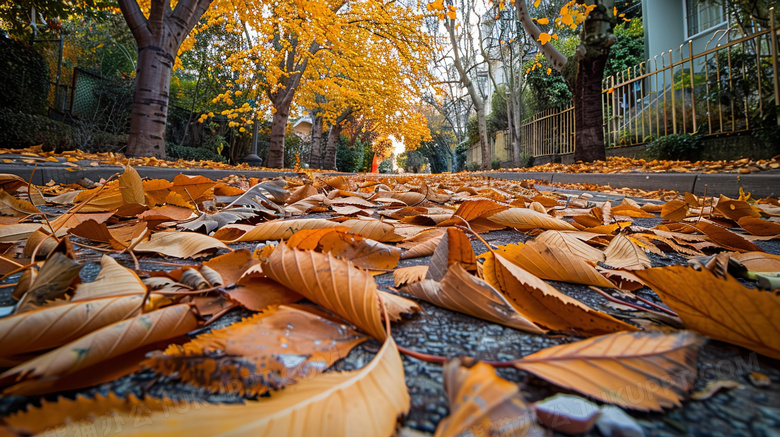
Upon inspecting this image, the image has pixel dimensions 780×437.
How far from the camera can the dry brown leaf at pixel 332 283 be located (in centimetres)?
49

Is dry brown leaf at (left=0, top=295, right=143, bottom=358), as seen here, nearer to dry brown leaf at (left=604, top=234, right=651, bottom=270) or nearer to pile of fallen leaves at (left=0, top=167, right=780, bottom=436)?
pile of fallen leaves at (left=0, top=167, right=780, bottom=436)

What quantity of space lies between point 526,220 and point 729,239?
56 centimetres

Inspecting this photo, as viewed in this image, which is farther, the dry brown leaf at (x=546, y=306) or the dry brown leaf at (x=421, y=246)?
the dry brown leaf at (x=421, y=246)

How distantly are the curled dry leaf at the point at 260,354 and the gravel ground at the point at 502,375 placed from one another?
15 mm

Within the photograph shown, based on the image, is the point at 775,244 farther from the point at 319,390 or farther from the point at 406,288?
the point at 319,390

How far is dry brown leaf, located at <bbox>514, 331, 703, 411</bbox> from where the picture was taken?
361 mm

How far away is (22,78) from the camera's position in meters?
7.85

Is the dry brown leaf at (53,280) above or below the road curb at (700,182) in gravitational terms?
below

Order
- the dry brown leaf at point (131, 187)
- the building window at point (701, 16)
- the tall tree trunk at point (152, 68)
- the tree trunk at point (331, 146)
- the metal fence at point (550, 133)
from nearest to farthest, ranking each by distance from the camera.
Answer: the dry brown leaf at point (131, 187)
the tall tree trunk at point (152, 68)
the building window at point (701, 16)
the metal fence at point (550, 133)
the tree trunk at point (331, 146)

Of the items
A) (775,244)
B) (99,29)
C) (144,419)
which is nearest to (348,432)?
(144,419)

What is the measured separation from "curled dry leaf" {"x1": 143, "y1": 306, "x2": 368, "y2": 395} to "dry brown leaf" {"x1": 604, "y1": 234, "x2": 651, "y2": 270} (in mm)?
663

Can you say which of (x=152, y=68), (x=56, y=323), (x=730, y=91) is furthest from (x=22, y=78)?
(x=730, y=91)

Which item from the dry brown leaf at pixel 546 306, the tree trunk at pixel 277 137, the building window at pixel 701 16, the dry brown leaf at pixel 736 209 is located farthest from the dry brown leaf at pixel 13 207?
the building window at pixel 701 16

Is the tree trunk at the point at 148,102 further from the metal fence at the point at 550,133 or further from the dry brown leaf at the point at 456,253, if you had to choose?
the metal fence at the point at 550,133
